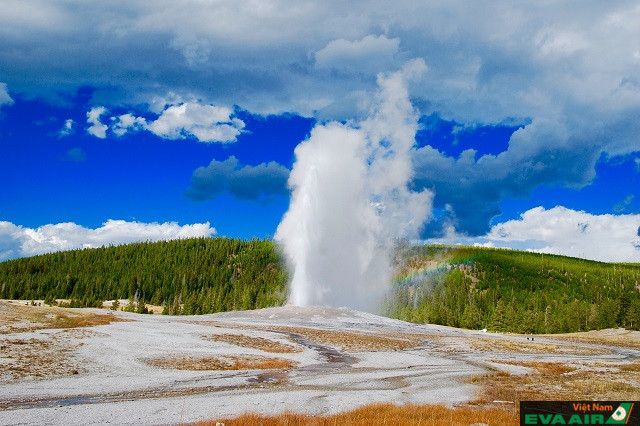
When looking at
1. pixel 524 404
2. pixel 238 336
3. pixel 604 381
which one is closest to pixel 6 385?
pixel 524 404

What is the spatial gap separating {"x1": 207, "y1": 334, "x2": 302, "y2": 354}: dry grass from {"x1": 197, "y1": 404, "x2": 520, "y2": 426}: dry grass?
27696 mm

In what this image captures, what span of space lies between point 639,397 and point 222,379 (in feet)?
76.9

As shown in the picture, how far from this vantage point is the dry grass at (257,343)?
47731 mm

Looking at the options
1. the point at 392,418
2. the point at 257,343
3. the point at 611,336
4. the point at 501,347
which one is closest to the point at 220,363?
the point at 257,343

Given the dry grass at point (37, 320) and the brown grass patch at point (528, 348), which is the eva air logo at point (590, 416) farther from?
the brown grass patch at point (528, 348)

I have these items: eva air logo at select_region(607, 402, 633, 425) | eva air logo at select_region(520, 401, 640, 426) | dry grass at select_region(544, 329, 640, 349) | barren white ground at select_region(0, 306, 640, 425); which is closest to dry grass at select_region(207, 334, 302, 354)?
barren white ground at select_region(0, 306, 640, 425)

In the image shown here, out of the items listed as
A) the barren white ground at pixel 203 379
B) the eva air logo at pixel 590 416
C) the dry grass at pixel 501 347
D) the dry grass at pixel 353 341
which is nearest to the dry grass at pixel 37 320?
the barren white ground at pixel 203 379

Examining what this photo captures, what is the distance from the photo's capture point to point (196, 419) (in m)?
18.5

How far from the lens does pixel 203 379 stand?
99.2ft

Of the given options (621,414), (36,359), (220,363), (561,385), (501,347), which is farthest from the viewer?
(501,347)

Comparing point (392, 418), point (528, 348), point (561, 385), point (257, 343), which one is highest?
point (528, 348)

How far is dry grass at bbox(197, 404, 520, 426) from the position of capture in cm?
1725

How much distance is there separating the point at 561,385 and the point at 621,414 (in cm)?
2108

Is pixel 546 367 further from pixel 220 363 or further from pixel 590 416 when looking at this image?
pixel 590 416
